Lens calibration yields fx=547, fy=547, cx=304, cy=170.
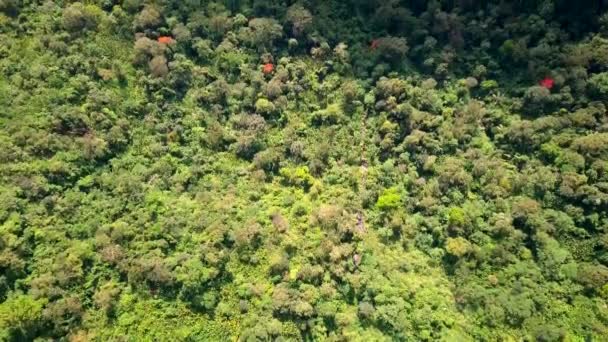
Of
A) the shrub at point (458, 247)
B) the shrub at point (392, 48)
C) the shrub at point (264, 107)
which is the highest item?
the shrub at point (392, 48)

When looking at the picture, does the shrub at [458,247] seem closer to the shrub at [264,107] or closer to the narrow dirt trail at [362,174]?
the narrow dirt trail at [362,174]

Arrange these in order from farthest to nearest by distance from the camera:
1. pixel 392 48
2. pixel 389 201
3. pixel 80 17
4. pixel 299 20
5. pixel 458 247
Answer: pixel 299 20
pixel 392 48
pixel 80 17
pixel 389 201
pixel 458 247

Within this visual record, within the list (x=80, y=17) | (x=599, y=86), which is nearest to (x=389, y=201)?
(x=599, y=86)

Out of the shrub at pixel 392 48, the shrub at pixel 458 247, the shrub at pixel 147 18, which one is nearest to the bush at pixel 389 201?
the shrub at pixel 458 247

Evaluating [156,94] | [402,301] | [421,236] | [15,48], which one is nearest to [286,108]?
[156,94]

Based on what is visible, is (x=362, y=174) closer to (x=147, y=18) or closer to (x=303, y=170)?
(x=303, y=170)

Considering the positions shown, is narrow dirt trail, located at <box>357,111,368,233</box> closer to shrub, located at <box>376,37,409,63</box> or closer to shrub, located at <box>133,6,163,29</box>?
shrub, located at <box>376,37,409,63</box>

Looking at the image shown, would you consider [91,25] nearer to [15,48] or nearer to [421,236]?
[15,48]

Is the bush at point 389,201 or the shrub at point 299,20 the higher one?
the shrub at point 299,20
